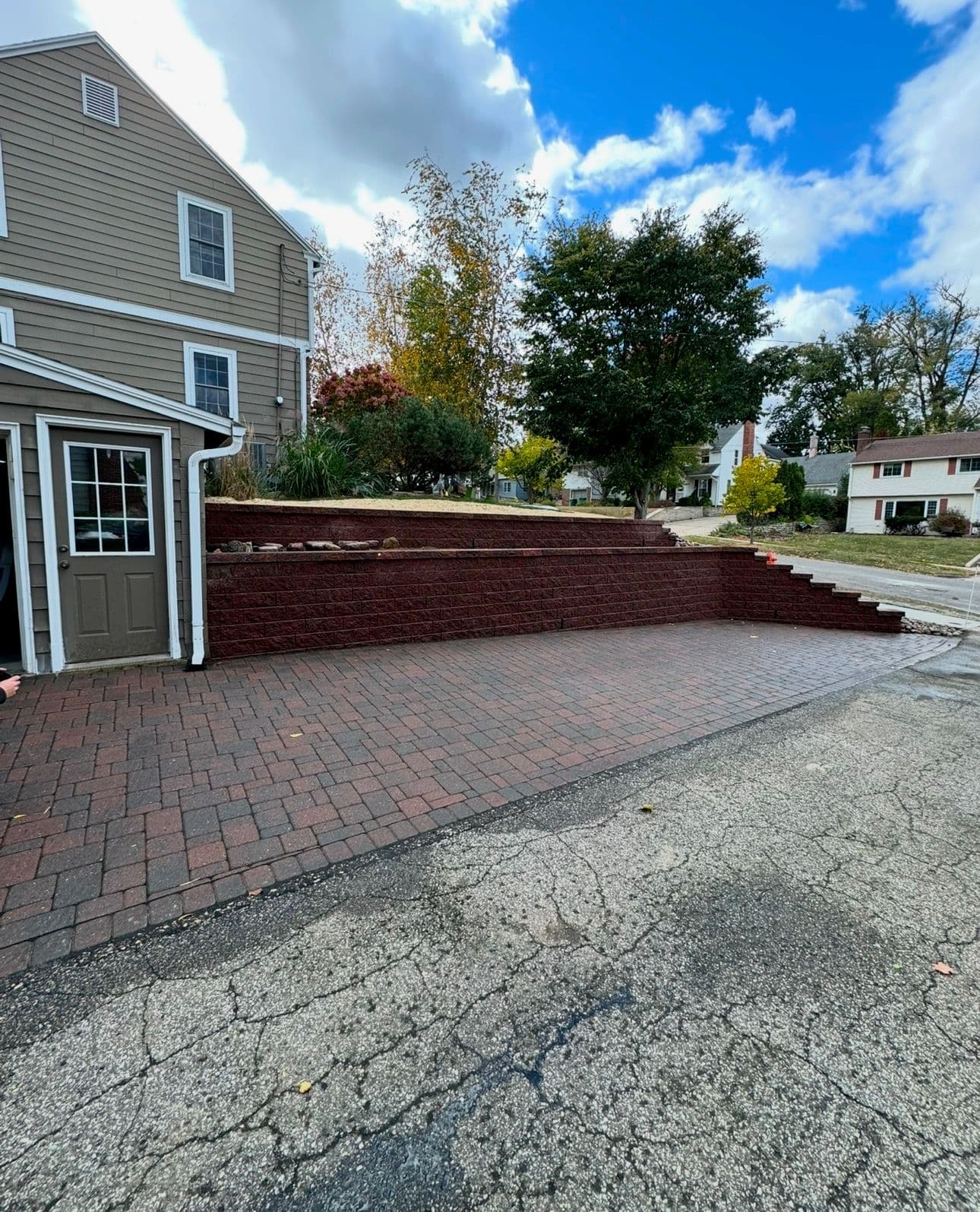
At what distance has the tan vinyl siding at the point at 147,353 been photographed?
9773 mm

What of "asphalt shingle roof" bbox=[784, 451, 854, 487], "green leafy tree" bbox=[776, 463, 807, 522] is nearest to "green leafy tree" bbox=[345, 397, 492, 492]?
"green leafy tree" bbox=[776, 463, 807, 522]

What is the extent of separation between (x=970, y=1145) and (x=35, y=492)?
20.7 ft

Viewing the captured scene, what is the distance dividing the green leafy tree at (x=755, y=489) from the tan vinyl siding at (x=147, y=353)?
760 inches

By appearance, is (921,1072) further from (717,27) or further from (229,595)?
(717,27)

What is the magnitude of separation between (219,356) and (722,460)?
39.6 m

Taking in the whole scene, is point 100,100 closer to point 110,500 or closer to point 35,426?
point 35,426

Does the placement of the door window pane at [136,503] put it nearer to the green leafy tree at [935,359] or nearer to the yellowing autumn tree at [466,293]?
the yellowing autumn tree at [466,293]

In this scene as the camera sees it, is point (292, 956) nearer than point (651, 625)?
Yes

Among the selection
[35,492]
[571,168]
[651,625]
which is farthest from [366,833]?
[571,168]

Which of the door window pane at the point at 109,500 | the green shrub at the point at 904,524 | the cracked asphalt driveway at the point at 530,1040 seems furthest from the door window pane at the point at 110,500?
the green shrub at the point at 904,524

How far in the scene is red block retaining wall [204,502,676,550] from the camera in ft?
22.1

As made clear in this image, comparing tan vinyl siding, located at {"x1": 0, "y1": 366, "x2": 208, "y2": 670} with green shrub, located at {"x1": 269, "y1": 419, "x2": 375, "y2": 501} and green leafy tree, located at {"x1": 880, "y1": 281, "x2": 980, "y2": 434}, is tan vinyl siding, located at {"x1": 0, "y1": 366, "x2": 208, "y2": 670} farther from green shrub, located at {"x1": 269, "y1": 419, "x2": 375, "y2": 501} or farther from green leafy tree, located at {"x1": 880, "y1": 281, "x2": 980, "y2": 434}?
green leafy tree, located at {"x1": 880, "y1": 281, "x2": 980, "y2": 434}

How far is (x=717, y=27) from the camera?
10312mm

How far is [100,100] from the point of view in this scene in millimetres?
9945
